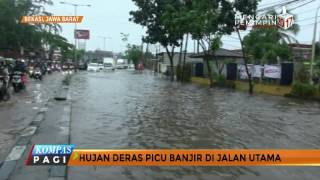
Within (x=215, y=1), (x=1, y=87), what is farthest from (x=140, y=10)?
(x=1, y=87)

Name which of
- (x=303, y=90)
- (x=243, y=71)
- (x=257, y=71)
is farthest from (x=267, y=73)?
(x=303, y=90)

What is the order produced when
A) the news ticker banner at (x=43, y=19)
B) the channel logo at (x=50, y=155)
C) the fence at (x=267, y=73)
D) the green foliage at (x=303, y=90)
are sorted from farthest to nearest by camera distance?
the news ticker banner at (x=43, y=19), the fence at (x=267, y=73), the green foliage at (x=303, y=90), the channel logo at (x=50, y=155)

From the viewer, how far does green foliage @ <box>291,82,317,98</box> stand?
24.4 meters

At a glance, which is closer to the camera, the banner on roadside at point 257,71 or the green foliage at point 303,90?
the green foliage at point 303,90

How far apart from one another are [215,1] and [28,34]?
1740cm

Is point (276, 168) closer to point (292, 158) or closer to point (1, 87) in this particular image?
point (292, 158)

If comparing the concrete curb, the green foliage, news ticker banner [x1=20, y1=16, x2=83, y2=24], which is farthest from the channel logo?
news ticker banner [x1=20, y1=16, x2=83, y2=24]

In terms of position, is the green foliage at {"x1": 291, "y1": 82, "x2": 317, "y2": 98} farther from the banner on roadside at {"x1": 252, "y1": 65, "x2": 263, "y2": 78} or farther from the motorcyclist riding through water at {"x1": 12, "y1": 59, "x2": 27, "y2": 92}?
the motorcyclist riding through water at {"x1": 12, "y1": 59, "x2": 27, "y2": 92}

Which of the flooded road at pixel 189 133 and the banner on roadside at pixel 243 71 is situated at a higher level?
the banner on roadside at pixel 243 71

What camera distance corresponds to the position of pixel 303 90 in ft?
81.4

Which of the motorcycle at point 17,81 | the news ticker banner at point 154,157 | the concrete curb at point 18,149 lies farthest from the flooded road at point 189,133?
the motorcycle at point 17,81

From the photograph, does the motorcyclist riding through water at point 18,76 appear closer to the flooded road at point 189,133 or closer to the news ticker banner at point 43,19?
the flooded road at point 189,133

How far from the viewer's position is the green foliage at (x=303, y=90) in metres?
24.4

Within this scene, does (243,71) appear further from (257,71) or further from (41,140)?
(41,140)
